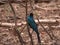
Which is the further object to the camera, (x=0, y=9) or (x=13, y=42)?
(x=0, y=9)

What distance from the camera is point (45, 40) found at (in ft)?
18.1

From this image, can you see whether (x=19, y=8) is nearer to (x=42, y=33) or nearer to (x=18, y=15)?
(x=18, y=15)

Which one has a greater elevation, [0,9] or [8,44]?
[0,9]

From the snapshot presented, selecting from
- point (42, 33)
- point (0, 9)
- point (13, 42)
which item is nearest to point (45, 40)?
point (42, 33)

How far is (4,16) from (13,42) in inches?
24.2

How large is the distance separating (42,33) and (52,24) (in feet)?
0.92

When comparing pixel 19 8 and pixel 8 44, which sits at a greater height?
pixel 19 8

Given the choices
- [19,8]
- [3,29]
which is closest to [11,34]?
[3,29]

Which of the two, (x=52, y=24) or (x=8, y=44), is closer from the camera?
(x=8, y=44)

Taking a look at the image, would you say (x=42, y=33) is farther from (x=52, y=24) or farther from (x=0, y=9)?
(x=0, y=9)

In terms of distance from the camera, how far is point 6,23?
5.73 m

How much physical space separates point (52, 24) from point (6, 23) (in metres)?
0.79

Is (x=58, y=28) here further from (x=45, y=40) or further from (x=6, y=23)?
(x=6, y=23)

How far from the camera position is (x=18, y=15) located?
5871 mm
